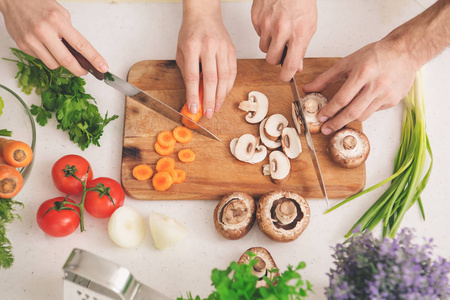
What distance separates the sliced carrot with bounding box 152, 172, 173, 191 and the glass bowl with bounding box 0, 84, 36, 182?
57 cm

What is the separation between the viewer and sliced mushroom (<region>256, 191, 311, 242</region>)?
166 centimetres

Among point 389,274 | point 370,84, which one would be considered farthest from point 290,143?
point 389,274

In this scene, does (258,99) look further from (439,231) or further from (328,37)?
(439,231)

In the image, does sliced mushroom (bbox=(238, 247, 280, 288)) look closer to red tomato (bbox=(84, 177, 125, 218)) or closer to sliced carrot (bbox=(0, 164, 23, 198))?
red tomato (bbox=(84, 177, 125, 218))

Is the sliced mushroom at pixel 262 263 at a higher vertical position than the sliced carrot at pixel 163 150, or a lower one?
lower

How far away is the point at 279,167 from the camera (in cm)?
182

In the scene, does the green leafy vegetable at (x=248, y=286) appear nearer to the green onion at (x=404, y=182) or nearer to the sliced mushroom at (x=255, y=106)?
the green onion at (x=404, y=182)

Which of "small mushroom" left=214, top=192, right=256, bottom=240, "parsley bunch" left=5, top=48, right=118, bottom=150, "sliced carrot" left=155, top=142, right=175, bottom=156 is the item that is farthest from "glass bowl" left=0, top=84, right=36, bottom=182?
"small mushroom" left=214, top=192, right=256, bottom=240

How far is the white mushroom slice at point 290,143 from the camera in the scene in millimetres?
1847

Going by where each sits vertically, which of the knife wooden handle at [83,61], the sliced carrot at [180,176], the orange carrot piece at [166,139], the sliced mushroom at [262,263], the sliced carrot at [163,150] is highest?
the knife wooden handle at [83,61]

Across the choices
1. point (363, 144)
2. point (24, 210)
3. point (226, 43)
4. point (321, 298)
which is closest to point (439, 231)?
point (363, 144)

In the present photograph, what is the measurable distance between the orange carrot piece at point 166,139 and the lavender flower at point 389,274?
34.9 inches

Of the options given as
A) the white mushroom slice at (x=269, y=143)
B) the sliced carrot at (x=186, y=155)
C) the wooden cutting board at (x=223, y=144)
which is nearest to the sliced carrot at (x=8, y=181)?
the wooden cutting board at (x=223, y=144)

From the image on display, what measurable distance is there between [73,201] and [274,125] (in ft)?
3.07
